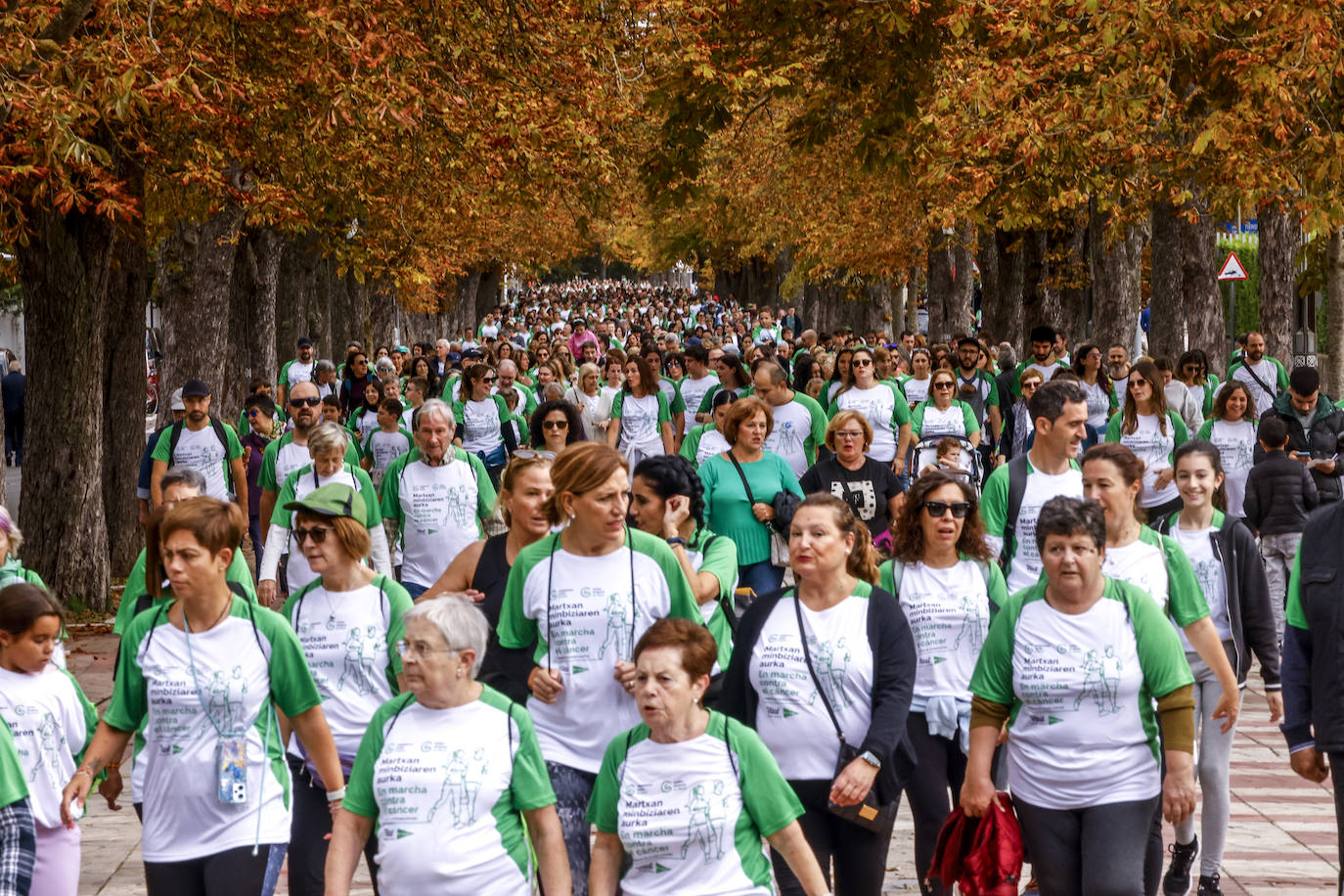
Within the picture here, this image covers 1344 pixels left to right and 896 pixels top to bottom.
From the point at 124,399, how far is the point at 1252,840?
37.7ft

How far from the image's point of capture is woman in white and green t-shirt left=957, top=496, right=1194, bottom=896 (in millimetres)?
5383

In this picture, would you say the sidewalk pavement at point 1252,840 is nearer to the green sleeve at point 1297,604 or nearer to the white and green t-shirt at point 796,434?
the green sleeve at point 1297,604

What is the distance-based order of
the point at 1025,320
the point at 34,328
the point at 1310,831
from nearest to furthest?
the point at 1310,831 → the point at 34,328 → the point at 1025,320

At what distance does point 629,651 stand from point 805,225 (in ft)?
109

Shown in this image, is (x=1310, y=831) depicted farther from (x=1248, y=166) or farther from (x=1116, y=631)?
(x=1248, y=166)

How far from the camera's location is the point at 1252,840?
830 centimetres

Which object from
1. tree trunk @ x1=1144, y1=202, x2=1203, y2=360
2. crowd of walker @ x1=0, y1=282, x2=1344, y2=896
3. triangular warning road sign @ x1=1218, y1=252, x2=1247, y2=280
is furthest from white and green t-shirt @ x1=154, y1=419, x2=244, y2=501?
triangular warning road sign @ x1=1218, y1=252, x2=1247, y2=280

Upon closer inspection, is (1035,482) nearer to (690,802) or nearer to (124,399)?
(690,802)

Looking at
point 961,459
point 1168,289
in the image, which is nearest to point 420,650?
point 961,459

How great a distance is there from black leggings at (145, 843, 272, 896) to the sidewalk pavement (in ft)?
8.50

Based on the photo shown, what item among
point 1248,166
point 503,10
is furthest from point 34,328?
point 1248,166

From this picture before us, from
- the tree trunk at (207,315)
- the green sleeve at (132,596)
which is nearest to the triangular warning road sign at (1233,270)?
the tree trunk at (207,315)

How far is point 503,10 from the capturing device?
16203 mm

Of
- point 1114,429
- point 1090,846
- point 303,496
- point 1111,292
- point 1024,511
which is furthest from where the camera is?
point 1111,292
